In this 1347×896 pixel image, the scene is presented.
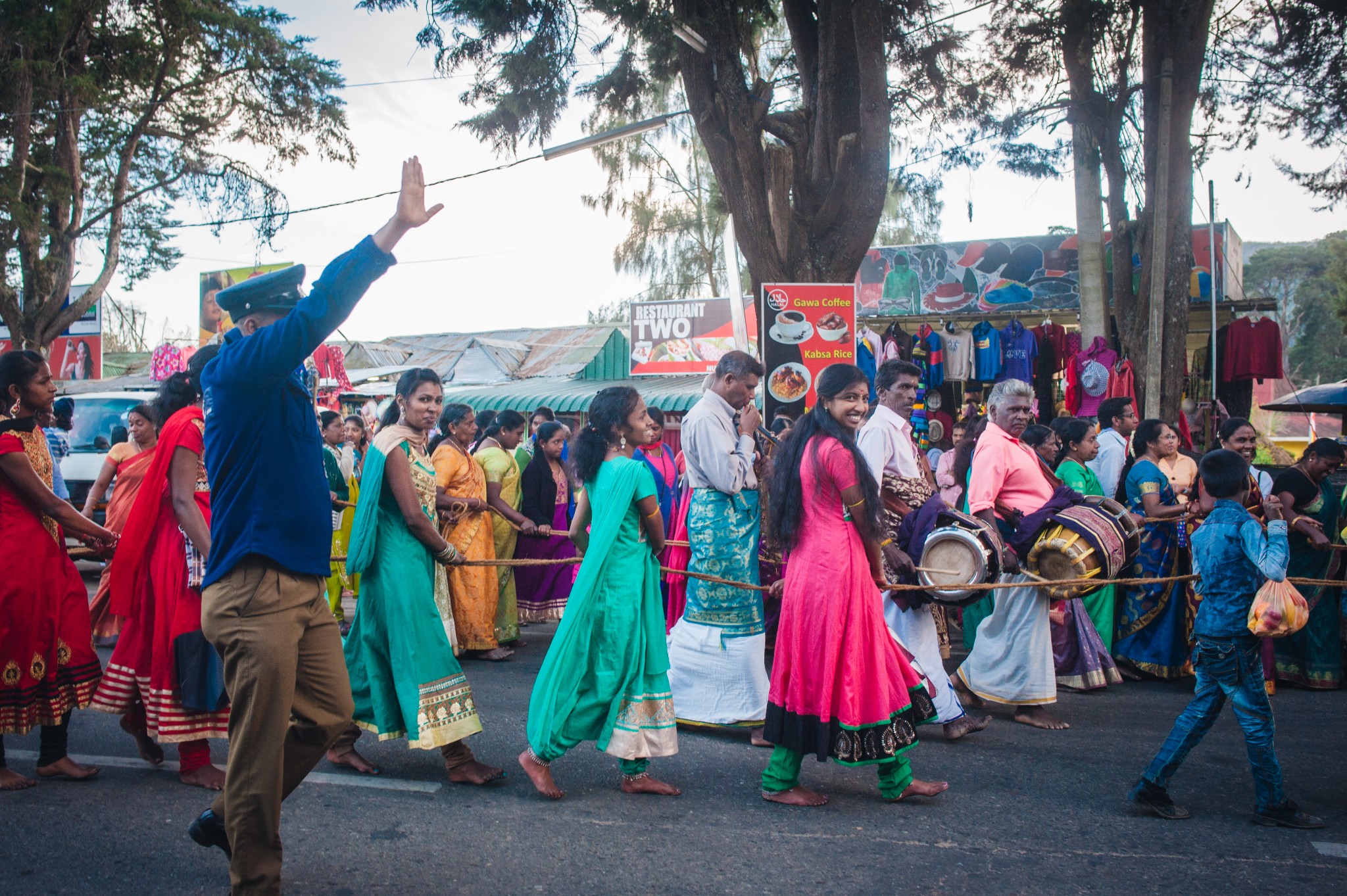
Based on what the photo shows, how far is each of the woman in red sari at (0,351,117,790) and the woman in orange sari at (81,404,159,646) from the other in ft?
0.60

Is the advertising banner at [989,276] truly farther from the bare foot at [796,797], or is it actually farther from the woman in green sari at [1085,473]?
the bare foot at [796,797]

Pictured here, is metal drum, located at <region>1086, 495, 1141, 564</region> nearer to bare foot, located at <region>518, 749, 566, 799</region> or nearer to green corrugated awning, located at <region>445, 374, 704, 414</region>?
bare foot, located at <region>518, 749, 566, 799</region>

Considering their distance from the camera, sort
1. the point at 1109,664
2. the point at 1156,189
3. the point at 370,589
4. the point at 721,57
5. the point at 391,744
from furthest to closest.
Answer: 1. the point at 1156,189
2. the point at 721,57
3. the point at 1109,664
4. the point at 391,744
5. the point at 370,589

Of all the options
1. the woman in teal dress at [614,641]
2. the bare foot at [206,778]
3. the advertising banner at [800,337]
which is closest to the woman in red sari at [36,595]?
the bare foot at [206,778]

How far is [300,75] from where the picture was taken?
18.4 metres

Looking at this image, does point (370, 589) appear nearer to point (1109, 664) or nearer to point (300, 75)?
point (1109, 664)

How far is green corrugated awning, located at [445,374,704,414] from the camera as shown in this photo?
21953 millimetres

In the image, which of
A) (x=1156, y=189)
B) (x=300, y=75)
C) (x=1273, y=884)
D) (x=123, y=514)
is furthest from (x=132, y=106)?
(x=1273, y=884)

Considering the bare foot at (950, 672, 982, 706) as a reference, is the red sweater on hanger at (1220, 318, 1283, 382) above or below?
above

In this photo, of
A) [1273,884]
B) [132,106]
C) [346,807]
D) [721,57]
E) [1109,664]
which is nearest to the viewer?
[1273,884]

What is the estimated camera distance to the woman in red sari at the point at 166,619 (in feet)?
13.9

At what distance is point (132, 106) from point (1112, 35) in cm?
1623

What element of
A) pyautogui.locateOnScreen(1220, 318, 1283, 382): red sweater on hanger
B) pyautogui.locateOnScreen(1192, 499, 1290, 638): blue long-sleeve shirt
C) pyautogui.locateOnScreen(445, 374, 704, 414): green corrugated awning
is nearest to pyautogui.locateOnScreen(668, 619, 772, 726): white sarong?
pyautogui.locateOnScreen(1192, 499, 1290, 638): blue long-sleeve shirt

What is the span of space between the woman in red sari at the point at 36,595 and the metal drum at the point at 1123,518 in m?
5.05
